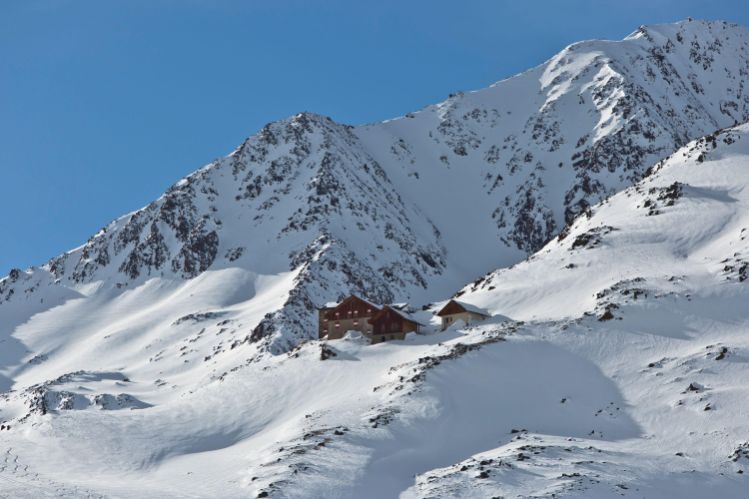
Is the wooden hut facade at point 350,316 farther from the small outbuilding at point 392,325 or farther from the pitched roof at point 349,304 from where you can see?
the small outbuilding at point 392,325

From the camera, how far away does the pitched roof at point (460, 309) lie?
92750 millimetres

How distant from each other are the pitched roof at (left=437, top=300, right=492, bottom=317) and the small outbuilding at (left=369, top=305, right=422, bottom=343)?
3.25 meters

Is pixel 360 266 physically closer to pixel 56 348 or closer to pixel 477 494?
pixel 56 348

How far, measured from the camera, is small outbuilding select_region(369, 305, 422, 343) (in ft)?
317

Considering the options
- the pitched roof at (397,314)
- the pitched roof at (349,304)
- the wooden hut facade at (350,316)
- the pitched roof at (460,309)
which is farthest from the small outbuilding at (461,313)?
the wooden hut facade at (350,316)

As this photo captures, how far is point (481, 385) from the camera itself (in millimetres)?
71375

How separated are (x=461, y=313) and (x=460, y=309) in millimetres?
407

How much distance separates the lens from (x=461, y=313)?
9338cm

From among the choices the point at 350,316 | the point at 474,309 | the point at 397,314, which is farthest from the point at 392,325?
the point at 474,309

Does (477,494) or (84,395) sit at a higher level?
(84,395)

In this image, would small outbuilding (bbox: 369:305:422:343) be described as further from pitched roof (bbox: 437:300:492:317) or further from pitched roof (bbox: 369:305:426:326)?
pitched roof (bbox: 437:300:492:317)

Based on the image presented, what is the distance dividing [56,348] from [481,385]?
447ft

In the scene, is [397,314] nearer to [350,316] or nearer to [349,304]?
[350,316]

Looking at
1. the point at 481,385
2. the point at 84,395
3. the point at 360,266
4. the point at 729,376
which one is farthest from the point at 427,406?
the point at 360,266
